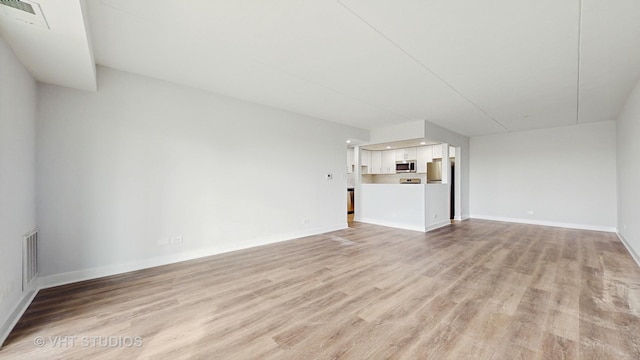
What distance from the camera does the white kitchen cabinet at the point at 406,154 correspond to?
26.8 feet

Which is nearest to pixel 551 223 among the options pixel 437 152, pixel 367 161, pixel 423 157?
pixel 437 152

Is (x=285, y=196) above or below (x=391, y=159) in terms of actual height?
below

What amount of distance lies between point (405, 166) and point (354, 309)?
259 inches

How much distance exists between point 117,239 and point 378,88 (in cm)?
413

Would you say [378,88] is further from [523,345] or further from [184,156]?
[523,345]

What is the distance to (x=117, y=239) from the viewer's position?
316 centimetres

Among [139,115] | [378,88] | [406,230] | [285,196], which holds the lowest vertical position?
[406,230]

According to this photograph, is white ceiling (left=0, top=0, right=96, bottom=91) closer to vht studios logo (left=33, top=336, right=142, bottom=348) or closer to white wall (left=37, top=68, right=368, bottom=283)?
white wall (left=37, top=68, right=368, bottom=283)

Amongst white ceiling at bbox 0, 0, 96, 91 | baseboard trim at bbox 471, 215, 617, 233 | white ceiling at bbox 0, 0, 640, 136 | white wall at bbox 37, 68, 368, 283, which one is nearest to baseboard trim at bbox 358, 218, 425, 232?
white wall at bbox 37, 68, 368, 283

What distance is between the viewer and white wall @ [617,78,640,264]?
12.0ft

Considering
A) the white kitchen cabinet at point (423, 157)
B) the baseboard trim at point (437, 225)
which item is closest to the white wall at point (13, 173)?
the baseboard trim at point (437, 225)

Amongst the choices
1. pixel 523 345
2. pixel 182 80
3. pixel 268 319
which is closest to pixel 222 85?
pixel 182 80

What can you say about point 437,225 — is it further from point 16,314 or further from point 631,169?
point 16,314

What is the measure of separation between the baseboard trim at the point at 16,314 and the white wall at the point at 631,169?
282 inches
